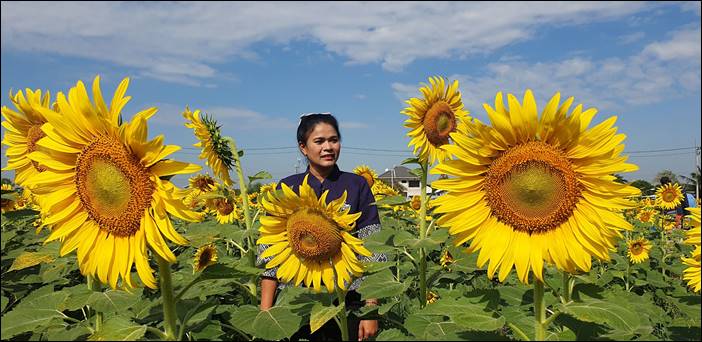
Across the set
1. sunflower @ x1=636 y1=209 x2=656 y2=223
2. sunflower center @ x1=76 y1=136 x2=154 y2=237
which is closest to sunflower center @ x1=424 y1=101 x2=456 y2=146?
sunflower center @ x1=76 y1=136 x2=154 y2=237

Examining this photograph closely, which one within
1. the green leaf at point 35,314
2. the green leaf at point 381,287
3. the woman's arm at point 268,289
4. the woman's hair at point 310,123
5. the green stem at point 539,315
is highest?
the woman's hair at point 310,123

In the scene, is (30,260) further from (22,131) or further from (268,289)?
(268,289)

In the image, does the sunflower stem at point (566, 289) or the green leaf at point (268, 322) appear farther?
Result: the green leaf at point (268, 322)

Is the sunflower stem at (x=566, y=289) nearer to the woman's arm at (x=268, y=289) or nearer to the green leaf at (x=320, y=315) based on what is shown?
the green leaf at (x=320, y=315)

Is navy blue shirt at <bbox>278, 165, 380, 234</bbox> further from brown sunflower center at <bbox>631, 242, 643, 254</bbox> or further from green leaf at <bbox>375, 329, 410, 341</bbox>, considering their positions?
brown sunflower center at <bbox>631, 242, 643, 254</bbox>

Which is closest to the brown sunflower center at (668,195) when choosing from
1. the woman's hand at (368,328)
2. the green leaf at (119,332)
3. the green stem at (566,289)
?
the woman's hand at (368,328)

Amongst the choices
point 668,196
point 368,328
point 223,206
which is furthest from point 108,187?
point 668,196

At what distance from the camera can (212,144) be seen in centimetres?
359

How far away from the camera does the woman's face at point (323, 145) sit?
3.53 metres

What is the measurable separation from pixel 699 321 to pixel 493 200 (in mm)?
778

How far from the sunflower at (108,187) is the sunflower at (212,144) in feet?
5.04

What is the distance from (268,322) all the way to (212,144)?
152cm

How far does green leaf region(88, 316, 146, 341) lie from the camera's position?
6.10 feet

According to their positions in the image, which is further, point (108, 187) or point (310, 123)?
point (310, 123)
